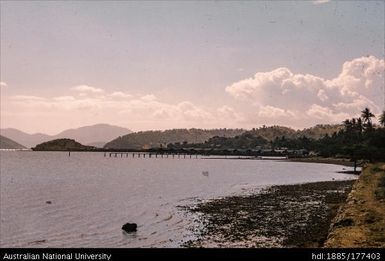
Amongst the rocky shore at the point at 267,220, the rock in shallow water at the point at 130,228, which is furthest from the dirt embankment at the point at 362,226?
the rock in shallow water at the point at 130,228

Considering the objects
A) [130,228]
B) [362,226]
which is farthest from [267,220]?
[362,226]

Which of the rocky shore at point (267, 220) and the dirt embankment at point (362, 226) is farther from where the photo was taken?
the rocky shore at point (267, 220)

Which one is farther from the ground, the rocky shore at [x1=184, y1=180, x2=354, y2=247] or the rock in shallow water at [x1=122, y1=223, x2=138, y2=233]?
the rocky shore at [x1=184, y1=180, x2=354, y2=247]

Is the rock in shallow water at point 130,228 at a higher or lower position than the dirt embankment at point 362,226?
lower

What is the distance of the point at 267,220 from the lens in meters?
44.3

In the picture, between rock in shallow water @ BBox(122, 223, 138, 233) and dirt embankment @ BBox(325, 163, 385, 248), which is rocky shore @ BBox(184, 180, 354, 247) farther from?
rock in shallow water @ BBox(122, 223, 138, 233)

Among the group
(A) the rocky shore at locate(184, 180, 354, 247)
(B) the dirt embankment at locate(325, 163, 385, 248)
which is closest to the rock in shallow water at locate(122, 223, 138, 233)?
(A) the rocky shore at locate(184, 180, 354, 247)

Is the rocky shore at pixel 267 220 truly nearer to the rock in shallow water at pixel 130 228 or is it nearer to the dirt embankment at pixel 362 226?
the dirt embankment at pixel 362 226

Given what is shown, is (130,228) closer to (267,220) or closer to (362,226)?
(267,220)

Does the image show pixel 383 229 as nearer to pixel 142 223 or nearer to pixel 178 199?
pixel 142 223

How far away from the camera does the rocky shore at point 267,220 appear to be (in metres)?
34.2

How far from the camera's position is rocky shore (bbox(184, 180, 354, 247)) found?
3425cm

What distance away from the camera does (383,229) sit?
25.3m
